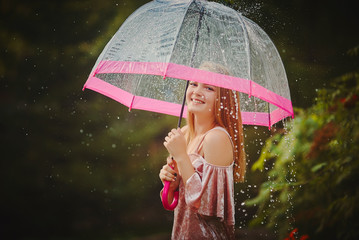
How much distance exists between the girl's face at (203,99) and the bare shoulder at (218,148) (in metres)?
0.18

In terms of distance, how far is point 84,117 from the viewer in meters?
5.30

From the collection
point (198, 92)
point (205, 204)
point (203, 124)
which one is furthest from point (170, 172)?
point (198, 92)

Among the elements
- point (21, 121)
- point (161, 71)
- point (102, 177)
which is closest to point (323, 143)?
point (161, 71)

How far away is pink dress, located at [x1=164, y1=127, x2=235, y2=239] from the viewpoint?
204 centimetres

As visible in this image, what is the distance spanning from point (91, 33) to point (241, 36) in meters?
3.49

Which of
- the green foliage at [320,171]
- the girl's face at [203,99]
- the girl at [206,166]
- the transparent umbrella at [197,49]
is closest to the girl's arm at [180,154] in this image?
the girl at [206,166]

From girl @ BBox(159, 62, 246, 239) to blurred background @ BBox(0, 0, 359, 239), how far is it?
2309mm

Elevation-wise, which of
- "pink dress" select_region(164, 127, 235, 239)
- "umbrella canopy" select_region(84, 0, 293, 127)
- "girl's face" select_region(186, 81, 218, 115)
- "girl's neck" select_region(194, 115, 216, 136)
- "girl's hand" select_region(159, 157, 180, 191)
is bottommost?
"pink dress" select_region(164, 127, 235, 239)

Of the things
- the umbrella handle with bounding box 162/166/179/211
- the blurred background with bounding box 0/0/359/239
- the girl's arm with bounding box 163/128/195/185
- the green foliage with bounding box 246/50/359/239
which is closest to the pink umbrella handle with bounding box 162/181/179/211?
the umbrella handle with bounding box 162/166/179/211

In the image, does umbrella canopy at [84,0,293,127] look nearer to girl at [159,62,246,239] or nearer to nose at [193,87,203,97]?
girl at [159,62,246,239]

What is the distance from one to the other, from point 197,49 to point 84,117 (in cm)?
362

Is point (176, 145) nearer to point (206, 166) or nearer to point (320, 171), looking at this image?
point (206, 166)

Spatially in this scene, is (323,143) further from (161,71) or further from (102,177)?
(102,177)

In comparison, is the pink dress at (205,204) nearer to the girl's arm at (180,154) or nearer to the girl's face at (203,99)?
the girl's arm at (180,154)
